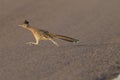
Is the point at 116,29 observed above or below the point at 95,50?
above

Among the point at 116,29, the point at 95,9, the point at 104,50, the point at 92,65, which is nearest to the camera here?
the point at 92,65

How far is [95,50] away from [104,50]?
7.0 inches

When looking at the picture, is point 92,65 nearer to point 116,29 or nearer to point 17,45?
point 17,45

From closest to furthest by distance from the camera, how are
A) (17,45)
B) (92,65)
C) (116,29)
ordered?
(92,65)
(17,45)
(116,29)

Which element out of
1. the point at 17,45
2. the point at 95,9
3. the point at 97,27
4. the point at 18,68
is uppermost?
the point at 95,9

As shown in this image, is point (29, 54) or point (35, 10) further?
point (35, 10)

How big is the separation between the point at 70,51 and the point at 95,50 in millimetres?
484

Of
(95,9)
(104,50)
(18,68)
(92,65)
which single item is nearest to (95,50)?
(104,50)

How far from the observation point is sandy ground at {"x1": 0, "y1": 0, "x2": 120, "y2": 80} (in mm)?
8641

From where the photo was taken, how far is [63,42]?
10562 millimetres

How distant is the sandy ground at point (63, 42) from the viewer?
8641 mm

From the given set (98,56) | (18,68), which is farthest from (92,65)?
(18,68)

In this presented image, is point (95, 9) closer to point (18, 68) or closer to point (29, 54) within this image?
point (29, 54)

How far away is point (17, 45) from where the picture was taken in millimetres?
10523
